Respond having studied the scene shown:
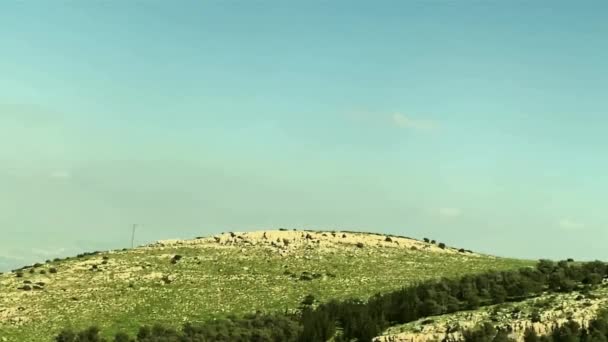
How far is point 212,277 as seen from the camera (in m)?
75.1

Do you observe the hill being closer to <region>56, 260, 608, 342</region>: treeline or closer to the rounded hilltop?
the rounded hilltop

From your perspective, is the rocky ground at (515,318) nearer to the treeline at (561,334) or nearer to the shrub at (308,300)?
the treeline at (561,334)

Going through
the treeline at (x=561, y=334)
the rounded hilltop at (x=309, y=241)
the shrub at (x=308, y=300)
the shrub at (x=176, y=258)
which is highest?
the rounded hilltop at (x=309, y=241)

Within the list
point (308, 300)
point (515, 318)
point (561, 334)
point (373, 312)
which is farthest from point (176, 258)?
point (561, 334)

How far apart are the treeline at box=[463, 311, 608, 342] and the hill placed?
22.3 meters

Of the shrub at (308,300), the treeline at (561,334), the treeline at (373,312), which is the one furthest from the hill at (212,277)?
the treeline at (561,334)

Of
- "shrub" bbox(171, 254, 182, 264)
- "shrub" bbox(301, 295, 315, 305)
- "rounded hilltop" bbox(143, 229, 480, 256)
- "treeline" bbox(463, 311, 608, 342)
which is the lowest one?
"treeline" bbox(463, 311, 608, 342)

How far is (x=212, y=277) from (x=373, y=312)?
26712 millimetres

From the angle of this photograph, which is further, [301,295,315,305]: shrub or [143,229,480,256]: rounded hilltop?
[143,229,480,256]: rounded hilltop

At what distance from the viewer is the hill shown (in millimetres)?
63375

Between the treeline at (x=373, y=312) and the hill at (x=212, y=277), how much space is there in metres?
6.67

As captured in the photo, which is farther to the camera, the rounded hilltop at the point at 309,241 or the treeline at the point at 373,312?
the rounded hilltop at the point at 309,241

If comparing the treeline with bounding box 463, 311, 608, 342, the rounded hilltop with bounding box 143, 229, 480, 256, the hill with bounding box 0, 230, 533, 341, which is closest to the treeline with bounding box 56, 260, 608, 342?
the hill with bounding box 0, 230, 533, 341

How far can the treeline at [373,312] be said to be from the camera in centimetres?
5144
